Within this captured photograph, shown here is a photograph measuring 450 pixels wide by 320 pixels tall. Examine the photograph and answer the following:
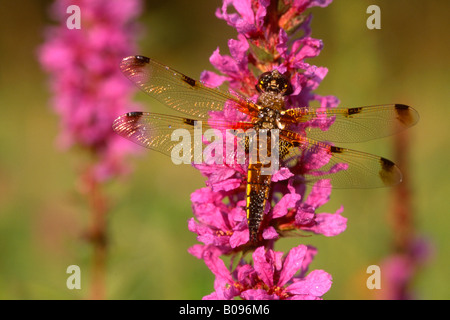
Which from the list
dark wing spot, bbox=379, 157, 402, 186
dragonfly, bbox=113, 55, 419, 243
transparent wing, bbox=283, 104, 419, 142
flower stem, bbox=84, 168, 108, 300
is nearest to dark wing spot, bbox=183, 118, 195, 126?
dragonfly, bbox=113, 55, 419, 243

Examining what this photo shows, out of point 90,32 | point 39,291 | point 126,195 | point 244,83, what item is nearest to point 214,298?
point 244,83

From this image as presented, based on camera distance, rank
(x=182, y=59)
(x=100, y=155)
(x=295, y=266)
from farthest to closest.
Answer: (x=182, y=59), (x=100, y=155), (x=295, y=266)

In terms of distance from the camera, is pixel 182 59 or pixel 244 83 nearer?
pixel 244 83

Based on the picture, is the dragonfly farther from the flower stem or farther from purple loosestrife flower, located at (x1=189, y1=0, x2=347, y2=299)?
the flower stem

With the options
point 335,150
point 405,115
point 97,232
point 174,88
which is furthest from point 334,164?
point 97,232

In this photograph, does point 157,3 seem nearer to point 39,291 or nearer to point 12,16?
point 12,16

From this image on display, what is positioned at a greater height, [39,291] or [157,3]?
[157,3]

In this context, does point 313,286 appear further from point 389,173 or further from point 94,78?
point 94,78

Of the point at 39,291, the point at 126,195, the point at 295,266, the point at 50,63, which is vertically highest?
the point at 50,63
